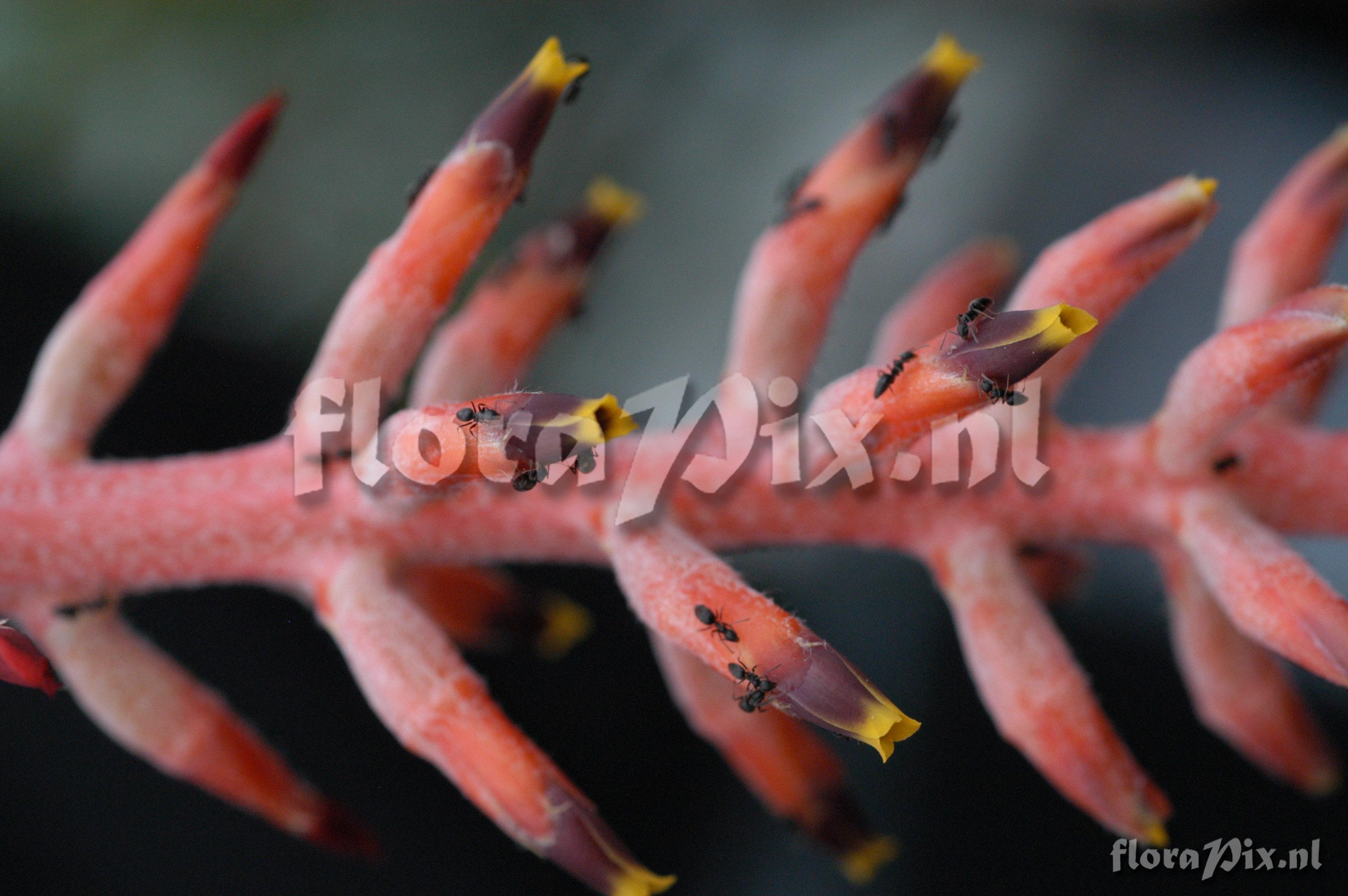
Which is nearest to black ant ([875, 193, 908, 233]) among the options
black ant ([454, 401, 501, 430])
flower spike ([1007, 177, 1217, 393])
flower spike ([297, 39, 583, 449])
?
flower spike ([1007, 177, 1217, 393])

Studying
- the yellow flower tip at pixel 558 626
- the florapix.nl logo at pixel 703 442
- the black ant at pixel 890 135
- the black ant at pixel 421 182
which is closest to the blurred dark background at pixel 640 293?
the yellow flower tip at pixel 558 626

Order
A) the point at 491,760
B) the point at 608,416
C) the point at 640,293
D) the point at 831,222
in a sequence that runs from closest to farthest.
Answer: the point at 608,416
the point at 491,760
the point at 831,222
the point at 640,293

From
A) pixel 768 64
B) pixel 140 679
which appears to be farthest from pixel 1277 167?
pixel 140 679

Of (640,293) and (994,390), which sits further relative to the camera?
(640,293)

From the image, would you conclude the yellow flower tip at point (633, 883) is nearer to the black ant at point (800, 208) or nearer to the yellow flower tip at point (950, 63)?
the black ant at point (800, 208)

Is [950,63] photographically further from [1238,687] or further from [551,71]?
[1238,687]

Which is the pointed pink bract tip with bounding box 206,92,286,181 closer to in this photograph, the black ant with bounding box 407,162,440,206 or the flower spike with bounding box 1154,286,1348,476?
the black ant with bounding box 407,162,440,206

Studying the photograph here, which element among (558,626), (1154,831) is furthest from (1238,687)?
(558,626)

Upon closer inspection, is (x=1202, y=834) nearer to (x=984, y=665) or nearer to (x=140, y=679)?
(x=984, y=665)
